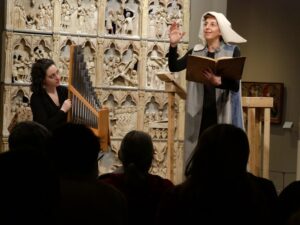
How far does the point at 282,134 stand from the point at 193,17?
2946 mm

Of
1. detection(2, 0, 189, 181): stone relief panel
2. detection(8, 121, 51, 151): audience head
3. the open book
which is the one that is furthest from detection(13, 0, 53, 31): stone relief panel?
detection(8, 121, 51, 151): audience head

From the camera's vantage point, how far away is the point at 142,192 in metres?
3.25

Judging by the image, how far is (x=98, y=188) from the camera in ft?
9.18

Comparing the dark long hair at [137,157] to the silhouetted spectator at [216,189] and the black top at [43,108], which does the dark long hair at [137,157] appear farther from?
the black top at [43,108]

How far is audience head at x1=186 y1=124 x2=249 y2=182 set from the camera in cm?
260

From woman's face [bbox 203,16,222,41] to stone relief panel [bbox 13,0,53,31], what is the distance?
203 centimetres

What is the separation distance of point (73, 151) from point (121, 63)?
13.4ft

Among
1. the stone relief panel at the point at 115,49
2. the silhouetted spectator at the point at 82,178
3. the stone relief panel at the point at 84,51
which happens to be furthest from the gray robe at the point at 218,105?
the silhouetted spectator at the point at 82,178

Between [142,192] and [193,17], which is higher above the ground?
[193,17]

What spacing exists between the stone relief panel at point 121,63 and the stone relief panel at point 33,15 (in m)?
0.60

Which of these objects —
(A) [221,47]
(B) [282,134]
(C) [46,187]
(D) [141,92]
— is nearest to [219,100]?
(A) [221,47]

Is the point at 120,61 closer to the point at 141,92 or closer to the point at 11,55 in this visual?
the point at 141,92

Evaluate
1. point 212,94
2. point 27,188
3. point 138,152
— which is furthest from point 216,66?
point 27,188

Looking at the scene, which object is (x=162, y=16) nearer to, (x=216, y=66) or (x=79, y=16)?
(x=79, y=16)
